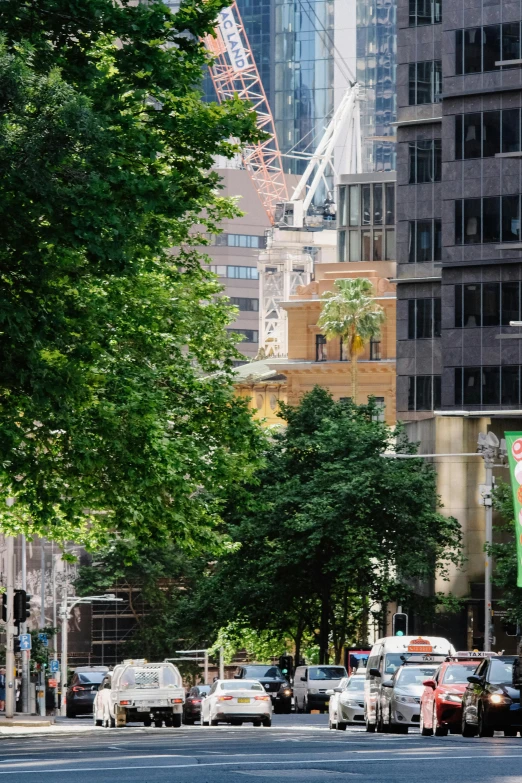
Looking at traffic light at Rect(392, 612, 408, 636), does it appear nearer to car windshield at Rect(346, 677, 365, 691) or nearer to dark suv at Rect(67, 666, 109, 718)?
car windshield at Rect(346, 677, 365, 691)

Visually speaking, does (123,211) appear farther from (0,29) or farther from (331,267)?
(331,267)

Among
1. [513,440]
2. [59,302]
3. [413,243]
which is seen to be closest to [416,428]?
[413,243]

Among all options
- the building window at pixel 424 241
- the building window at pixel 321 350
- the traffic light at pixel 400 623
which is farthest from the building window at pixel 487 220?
the building window at pixel 321 350

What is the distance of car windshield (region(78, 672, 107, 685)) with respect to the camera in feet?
223

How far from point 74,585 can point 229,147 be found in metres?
88.0

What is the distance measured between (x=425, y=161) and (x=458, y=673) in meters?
53.7

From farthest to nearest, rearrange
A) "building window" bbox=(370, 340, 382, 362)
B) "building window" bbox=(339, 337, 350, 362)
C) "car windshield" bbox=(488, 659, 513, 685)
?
"building window" bbox=(339, 337, 350, 362)
"building window" bbox=(370, 340, 382, 362)
"car windshield" bbox=(488, 659, 513, 685)

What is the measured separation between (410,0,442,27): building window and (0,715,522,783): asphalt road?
58596 millimetres

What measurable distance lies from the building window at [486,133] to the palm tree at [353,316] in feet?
113

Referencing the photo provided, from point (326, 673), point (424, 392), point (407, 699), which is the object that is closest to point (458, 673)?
point (407, 699)

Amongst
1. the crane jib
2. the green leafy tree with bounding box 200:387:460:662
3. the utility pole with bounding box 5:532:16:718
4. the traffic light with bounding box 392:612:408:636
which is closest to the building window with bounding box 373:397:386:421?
the green leafy tree with bounding box 200:387:460:662

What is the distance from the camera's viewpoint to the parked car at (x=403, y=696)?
33.2 metres

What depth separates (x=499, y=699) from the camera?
28000mm

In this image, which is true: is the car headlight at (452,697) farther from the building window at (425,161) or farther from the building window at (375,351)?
the building window at (375,351)
